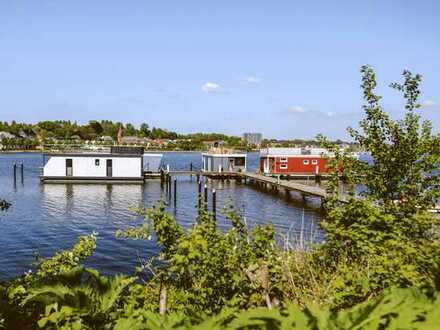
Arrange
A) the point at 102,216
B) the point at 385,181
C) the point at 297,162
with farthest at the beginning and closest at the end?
1. the point at 297,162
2. the point at 102,216
3. the point at 385,181

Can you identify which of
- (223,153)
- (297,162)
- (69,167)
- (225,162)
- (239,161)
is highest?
(223,153)

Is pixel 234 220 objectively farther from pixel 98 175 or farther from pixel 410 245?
pixel 98 175

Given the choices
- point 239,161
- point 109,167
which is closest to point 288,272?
point 109,167

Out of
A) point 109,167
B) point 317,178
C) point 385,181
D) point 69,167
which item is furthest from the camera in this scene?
point 317,178

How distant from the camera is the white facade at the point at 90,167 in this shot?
172ft

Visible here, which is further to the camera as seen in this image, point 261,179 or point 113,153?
point 113,153

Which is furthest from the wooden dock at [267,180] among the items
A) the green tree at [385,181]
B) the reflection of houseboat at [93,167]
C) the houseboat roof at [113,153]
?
the green tree at [385,181]

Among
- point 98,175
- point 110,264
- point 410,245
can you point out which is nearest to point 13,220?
point 110,264

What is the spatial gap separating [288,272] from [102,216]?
91.1 ft

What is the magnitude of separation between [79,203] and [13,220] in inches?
319

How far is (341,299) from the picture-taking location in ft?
18.5

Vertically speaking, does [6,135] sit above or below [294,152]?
above

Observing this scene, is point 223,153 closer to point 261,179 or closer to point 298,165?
point 261,179

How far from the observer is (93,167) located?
52625 millimetres
